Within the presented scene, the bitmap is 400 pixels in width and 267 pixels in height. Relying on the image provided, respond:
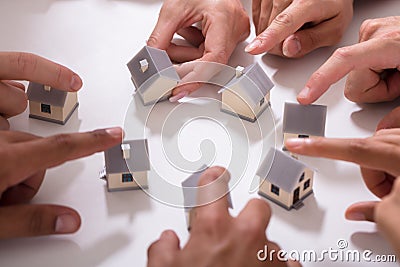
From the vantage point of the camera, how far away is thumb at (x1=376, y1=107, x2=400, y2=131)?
0.94 m

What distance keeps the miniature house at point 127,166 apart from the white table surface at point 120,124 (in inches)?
0.6

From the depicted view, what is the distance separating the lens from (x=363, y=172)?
84 cm

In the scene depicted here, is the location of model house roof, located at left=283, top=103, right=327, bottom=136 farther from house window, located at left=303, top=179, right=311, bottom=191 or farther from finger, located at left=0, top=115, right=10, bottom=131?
finger, located at left=0, top=115, right=10, bottom=131

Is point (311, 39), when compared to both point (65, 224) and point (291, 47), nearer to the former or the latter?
point (291, 47)

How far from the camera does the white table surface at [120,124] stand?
0.79m

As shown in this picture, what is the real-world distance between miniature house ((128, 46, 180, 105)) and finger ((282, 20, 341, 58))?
200mm

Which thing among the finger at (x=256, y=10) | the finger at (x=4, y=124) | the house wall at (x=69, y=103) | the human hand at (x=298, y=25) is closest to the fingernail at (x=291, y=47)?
the human hand at (x=298, y=25)

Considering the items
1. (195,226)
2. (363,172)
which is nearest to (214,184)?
(195,226)

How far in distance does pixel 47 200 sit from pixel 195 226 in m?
0.21

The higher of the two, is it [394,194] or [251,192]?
[394,194]

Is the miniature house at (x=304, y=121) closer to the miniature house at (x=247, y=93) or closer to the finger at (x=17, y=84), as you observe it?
the miniature house at (x=247, y=93)

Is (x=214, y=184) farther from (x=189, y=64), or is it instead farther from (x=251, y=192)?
(x=189, y=64)

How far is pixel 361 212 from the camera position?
2.68 feet

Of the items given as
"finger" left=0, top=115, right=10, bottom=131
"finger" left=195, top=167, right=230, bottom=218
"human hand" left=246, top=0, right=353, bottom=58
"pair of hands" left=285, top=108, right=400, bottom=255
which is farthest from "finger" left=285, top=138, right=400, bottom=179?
"finger" left=0, top=115, right=10, bottom=131
